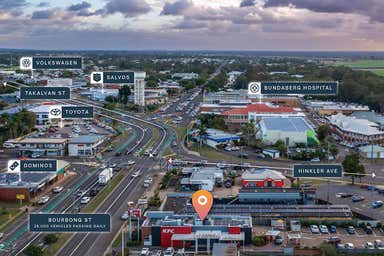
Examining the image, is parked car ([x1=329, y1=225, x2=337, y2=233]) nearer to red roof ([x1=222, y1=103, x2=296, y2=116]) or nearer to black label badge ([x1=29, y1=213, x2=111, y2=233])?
black label badge ([x1=29, y1=213, x2=111, y2=233])

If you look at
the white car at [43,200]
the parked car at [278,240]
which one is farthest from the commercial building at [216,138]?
the parked car at [278,240]

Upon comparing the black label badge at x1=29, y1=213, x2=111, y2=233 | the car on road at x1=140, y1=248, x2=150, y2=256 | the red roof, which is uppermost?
the black label badge at x1=29, y1=213, x2=111, y2=233

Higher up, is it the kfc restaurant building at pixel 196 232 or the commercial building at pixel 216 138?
the commercial building at pixel 216 138

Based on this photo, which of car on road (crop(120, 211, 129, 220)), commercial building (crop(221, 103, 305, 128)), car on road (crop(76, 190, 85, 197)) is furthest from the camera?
commercial building (crop(221, 103, 305, 128))

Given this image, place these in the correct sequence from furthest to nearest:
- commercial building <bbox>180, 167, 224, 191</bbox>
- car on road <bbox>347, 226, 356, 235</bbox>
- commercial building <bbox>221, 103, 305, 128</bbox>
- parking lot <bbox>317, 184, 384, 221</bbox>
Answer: commercial building <bbox>221, 103, 305, 128</bbox> → commercial building <bbox>180, 167, 224, 191</bbox> → parking lot <bbox>317, 184, 384, 221</bbox> → car on road <bbox>347, 226, 356, 235</bbox>

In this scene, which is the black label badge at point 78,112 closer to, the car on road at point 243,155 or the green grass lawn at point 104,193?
the green grass lawn at point 104,193

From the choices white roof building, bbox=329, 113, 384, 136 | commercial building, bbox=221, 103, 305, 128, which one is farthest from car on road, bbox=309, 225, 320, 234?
commercial building, bbox=221, 103, 305, 128
